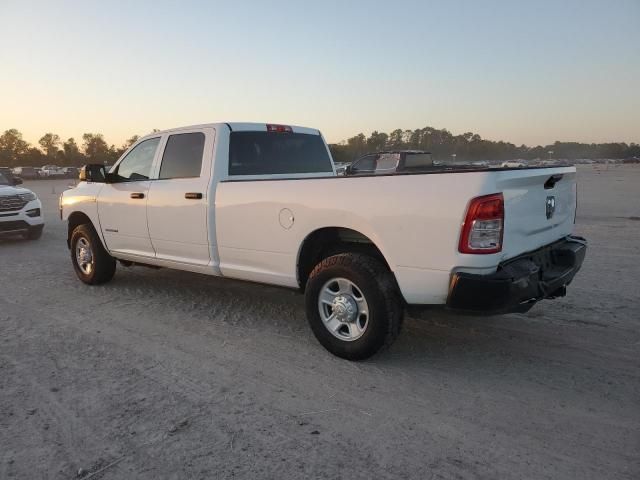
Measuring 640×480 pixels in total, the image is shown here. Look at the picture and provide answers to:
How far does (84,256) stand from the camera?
648 cm

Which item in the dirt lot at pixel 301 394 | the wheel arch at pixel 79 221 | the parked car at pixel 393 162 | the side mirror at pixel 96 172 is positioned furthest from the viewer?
the parked car at pixel 393 162

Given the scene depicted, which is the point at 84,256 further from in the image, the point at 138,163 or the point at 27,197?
the point at 27,197

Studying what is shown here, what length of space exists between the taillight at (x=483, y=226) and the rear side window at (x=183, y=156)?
2.81m

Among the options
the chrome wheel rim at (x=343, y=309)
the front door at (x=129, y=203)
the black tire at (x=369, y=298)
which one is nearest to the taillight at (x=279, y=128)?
the front door at (x=129, y=203)

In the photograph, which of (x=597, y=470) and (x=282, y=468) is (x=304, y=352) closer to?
(x=282, y=468)

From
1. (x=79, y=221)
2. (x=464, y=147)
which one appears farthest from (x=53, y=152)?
(x=79, y=221)

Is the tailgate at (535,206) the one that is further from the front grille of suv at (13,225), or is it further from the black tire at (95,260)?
the front grille of suv at (13,225)

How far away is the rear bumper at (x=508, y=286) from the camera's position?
320 cm

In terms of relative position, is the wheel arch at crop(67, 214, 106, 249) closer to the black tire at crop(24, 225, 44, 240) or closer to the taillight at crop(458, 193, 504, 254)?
the black tire at crop(24, 225, 44, 240)

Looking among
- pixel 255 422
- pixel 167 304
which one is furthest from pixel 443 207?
pixel 167 304

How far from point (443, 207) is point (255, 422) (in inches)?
70.4

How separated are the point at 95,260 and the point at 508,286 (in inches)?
198

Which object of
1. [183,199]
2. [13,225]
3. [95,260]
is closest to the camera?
[183,199]

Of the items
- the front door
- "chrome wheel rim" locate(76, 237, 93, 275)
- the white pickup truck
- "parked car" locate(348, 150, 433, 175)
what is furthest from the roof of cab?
"parked car" locate(348, 150, 433, 175)
